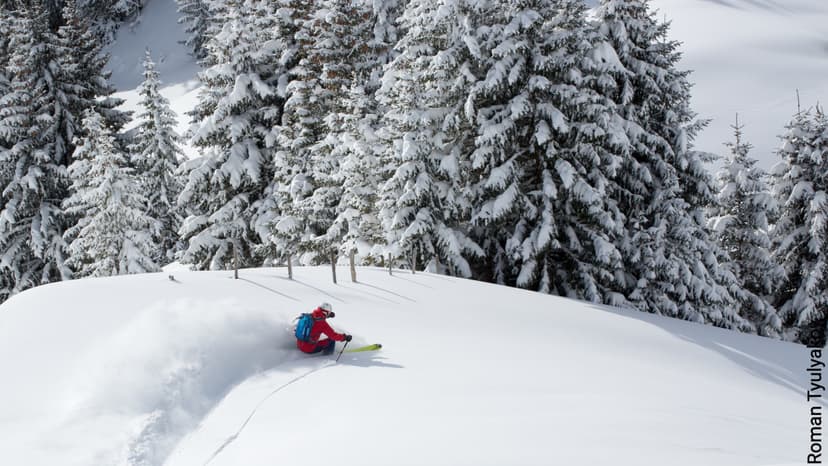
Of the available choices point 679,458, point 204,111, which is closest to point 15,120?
point 204,111

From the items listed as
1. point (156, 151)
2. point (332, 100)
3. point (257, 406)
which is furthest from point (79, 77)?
point (257, 406)

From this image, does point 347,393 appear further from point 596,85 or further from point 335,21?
point 335,21

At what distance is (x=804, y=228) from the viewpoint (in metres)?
22.9

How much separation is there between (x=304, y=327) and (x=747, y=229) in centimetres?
2190

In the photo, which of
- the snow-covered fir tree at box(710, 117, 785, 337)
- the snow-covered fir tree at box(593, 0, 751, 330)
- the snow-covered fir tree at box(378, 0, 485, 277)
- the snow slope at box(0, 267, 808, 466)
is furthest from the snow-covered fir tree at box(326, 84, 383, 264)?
the snow-covered fir tree at box(710, 117, 785, 337)

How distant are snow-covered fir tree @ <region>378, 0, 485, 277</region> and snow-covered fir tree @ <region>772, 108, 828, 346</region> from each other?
1475 cm

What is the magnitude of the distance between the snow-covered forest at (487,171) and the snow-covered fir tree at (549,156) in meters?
0.07

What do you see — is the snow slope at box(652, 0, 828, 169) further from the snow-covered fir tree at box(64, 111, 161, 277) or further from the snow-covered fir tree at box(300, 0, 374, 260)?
the snow-covered fir tree at box(64, 111, 161, 277)

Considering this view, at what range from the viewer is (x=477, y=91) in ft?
59.4

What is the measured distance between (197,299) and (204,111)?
15.5 metres

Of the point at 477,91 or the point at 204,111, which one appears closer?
the point at 477,91

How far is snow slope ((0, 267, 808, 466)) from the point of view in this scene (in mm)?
5137

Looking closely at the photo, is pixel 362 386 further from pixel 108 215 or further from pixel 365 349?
pixel 108 215

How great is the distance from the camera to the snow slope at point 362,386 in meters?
5.14
